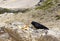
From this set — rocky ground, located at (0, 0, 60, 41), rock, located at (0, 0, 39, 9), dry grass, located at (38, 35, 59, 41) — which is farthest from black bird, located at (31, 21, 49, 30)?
rock, located at (0, 0, 39, 9)

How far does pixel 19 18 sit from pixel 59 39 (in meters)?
1.98

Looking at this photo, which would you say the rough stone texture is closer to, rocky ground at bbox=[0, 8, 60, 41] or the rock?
the rock

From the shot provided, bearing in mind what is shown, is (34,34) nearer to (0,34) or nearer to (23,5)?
(0,34)

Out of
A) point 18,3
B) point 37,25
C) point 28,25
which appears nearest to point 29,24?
point 28,25

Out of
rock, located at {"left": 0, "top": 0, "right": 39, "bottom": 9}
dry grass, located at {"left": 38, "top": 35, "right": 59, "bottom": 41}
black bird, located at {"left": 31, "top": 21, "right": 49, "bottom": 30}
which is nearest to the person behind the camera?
dry grass, located at {"left": 38, "top": 35, "right": 59, "bottom": 41}

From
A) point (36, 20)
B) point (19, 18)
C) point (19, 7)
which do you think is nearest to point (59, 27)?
point (36, 20)

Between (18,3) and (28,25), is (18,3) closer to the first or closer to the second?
(18,3)

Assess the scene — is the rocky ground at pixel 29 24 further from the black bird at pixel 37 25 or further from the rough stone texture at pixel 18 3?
the rough stone texture at pixel 18 3

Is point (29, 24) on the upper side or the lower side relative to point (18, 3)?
lower

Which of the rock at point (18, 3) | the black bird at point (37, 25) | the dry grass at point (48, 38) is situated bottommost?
→ the dry grass at point (48, 38)

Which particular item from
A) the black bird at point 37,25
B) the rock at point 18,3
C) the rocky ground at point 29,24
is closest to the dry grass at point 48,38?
the rocky ground at point 29,24

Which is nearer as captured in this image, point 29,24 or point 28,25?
point 28,25

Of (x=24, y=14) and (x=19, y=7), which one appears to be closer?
(x=24, y=14)

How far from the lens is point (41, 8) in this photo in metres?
6.18
